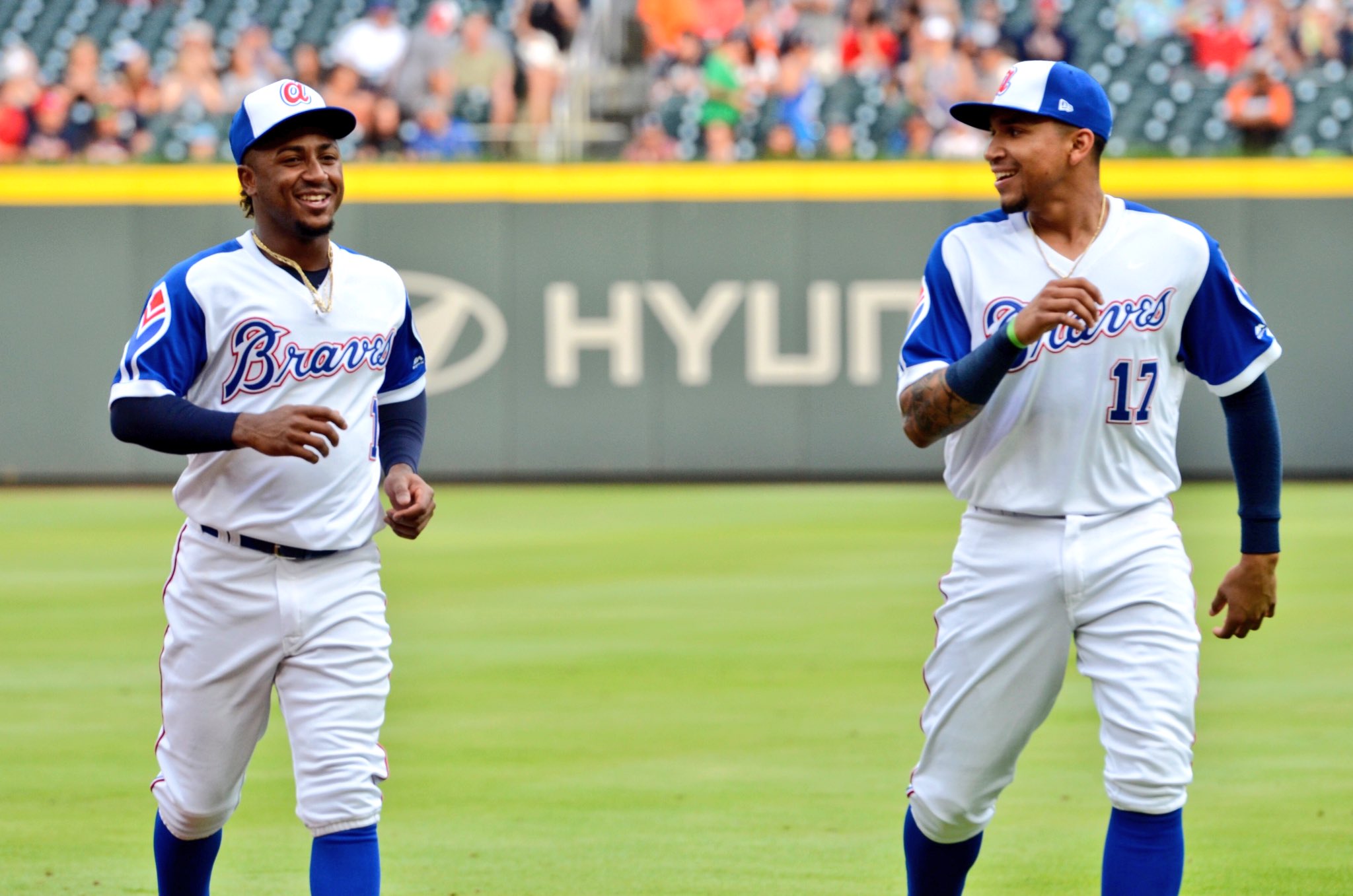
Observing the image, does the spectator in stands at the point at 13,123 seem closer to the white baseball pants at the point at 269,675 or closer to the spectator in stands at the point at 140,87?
the spectator in stands at the point at 140,87

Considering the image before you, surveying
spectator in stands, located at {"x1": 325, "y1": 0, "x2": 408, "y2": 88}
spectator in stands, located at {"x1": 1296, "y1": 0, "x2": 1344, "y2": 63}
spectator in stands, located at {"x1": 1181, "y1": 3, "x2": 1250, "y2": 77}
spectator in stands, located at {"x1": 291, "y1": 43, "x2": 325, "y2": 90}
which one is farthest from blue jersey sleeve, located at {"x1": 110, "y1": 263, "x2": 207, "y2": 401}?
spectator in stands, located at {"x1": 1296, "y1": 0, "x2": 1344, "y2": 63}

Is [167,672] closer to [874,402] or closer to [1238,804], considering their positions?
[1238,804]

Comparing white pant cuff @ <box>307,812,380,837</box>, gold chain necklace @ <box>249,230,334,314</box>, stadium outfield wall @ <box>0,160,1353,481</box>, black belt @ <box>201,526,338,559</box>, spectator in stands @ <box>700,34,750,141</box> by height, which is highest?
gold chain necklace @ <box>249,230,334,314</box>

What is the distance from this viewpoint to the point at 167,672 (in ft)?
14.7

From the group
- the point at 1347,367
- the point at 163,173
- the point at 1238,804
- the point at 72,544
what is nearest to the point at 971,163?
the point at 1347,367

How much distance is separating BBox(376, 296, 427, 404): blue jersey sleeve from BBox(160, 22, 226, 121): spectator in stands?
13144mm

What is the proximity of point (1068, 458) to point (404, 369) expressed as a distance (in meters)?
1.65

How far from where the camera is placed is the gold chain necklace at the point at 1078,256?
177 inches

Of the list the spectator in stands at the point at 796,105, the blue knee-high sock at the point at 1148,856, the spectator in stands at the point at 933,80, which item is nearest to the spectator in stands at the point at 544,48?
the spectator in stands at the point at 796,105

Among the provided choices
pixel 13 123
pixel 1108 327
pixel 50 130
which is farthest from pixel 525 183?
pixel 1108 327

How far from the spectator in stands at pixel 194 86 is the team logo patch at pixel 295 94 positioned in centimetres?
1340

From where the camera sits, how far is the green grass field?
18.6ft

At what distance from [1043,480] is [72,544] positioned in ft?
33.8

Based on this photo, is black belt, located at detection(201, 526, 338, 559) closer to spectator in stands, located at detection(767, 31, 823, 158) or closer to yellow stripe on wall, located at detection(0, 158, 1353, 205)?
yellow stripe on wall, located at detection(0, 158, 1353, 205)
